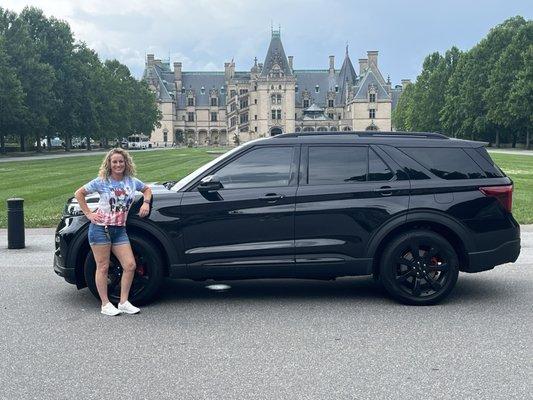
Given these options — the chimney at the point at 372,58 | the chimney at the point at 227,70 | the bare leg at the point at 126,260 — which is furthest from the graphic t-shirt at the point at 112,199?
the chimney at the point at 227,70

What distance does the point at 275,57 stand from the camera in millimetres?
130375

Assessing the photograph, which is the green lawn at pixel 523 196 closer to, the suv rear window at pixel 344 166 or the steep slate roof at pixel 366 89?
the suv rear window at pixel 344 166

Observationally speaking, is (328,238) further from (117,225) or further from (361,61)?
(361,61)

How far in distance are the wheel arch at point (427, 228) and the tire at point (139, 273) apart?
2346mm

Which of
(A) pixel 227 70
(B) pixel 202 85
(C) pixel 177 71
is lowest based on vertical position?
(B) pixel 202 85

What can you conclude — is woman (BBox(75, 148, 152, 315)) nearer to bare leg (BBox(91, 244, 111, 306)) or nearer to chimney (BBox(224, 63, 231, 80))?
bare leg (BBox(91, 244, 111, 306))

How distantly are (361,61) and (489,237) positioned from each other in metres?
144

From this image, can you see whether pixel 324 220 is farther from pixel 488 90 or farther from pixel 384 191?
pixel 488 90

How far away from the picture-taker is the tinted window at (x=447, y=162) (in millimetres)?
6730

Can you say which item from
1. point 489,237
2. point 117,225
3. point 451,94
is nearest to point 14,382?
point 117,225

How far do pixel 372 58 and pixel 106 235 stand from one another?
142836mm

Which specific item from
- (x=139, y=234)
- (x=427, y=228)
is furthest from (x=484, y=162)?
(x=139, y=234)

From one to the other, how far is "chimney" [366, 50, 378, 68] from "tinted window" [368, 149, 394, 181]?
139809 mm

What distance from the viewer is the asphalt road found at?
432 cm
